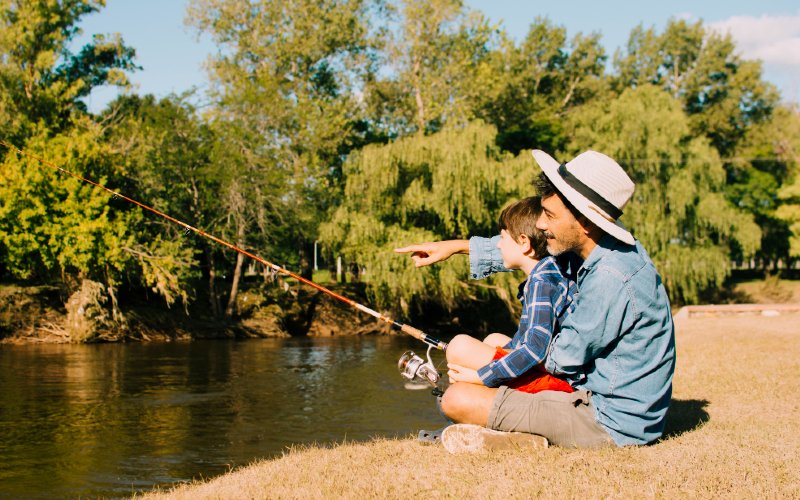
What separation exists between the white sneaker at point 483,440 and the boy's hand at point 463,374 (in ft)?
0.95

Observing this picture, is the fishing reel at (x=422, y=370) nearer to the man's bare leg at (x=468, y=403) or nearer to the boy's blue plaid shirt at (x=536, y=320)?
the man's bare leg at (x=468, y=403)

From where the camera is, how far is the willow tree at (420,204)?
25250 mm

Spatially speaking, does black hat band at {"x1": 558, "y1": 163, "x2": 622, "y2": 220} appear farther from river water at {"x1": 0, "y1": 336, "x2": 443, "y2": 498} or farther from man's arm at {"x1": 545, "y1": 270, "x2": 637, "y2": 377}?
river water at {"x1": 0, "y1": 336, "x2": 443, "y2": 498}

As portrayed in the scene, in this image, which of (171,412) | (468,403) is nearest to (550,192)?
(468,403)

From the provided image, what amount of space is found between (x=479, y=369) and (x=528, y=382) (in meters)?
0.33

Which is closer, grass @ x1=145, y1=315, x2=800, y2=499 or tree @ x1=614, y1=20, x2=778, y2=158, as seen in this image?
grass @ x1=145, y1=315, x2=800, y2=499

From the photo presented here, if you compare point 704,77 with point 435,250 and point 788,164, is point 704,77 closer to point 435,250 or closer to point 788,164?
point 788,164

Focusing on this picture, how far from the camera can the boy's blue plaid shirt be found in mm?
4949

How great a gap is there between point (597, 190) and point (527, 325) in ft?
3.19

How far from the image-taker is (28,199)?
22.7m

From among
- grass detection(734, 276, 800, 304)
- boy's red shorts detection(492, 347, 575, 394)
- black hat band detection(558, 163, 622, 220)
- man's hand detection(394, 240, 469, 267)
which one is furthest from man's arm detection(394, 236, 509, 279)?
grass detection(734, 276, 800, 304)

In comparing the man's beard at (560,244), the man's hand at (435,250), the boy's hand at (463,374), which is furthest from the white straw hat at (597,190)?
the man's hand at (435,250)

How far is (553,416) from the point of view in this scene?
16.5 ft

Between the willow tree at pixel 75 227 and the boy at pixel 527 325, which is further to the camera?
the willow tree at pixel 75 227
